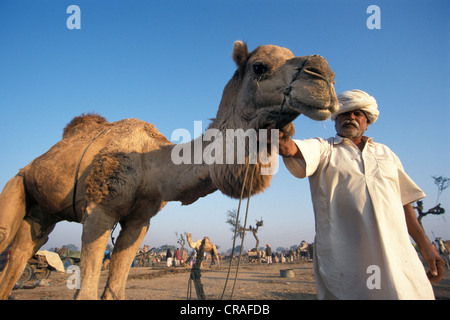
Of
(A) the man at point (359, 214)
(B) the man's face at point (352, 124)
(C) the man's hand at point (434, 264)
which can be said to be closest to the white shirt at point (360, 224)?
(A) the man at point (359, 214)

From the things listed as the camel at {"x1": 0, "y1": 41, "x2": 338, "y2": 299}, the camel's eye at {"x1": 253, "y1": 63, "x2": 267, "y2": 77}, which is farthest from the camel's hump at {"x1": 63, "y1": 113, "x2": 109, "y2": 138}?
the camel's eye at {"x1": 253, "y1": 63, "x2": 267, "y2": 77}

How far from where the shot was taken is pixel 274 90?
7.27 ft

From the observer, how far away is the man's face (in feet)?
7.82

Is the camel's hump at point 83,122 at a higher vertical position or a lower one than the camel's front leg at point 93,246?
higher

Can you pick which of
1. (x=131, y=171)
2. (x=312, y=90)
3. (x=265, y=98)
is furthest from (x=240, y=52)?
(x=131, y=171)

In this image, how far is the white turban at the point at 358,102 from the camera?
7.69ft

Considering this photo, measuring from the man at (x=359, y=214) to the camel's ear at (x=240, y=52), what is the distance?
1.01 m

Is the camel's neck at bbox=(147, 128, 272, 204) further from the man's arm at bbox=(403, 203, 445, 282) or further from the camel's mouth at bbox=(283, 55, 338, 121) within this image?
the man's arm at bbox=(403, 203, 445, 282)

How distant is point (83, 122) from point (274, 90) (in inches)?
146

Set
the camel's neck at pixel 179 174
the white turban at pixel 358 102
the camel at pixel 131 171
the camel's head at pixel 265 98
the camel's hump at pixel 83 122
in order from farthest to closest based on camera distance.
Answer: the camel's hump at pixel 83 122 < the camel's neck at pixel 179 174 < the white turban at pixel 358 102 < the camel at pixel 131 171 < the camel's head at pixel 265 98

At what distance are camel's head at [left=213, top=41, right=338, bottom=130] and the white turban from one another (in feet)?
1.59

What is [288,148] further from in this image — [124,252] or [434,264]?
[124,252]

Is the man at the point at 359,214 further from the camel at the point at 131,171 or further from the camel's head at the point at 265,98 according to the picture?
the camel at the point at 131,171
